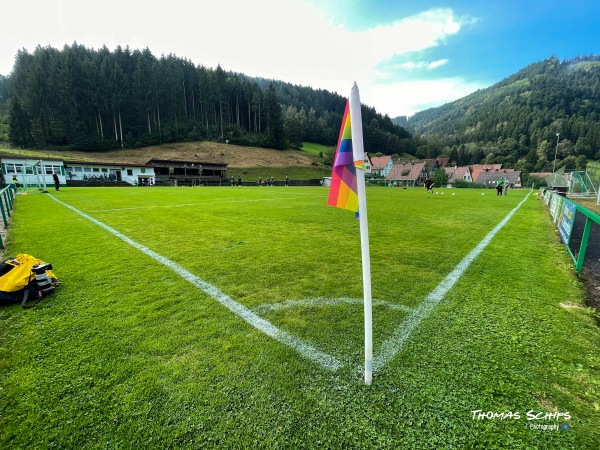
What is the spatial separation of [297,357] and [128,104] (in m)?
94.0

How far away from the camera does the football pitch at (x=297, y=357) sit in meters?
1.95

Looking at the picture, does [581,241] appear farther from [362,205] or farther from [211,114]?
[211,114]

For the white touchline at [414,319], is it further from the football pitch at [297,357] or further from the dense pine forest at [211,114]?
the dense pine forest at [211,114]

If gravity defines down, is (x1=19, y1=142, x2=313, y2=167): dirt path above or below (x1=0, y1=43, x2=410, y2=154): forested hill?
below

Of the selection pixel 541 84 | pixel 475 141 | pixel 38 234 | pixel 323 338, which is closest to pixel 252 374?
pixel 323 338

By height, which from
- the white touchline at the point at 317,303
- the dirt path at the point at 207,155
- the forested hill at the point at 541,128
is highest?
the forested hill at the point at 541,128

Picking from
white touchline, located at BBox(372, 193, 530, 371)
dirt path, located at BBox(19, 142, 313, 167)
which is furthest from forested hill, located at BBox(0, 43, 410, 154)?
white touchline, located at BBox(372, 193, 530, 371)

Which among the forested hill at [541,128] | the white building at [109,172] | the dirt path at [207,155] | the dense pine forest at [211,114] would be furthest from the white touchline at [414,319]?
the forested hill at [541,128]

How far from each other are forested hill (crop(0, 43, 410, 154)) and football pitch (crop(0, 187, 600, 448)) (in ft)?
267

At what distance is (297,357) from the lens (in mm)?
2691

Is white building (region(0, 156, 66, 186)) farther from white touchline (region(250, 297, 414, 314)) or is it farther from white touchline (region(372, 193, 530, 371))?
white touchline (region(372, 193, 530, 371))

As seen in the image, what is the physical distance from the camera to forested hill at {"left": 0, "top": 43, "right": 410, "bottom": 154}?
65562 mm

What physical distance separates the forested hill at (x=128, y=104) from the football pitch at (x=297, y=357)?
8139 centimetres

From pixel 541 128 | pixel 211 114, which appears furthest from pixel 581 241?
pixel 541 128
